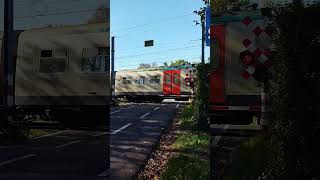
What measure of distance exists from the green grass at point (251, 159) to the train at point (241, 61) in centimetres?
27

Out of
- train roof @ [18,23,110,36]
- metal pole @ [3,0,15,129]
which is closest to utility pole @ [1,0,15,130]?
metal pole @ [3,0,15,129]

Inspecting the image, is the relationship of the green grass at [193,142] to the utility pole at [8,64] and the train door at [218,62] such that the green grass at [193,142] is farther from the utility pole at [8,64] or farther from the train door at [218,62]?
the utility pole at [8,64]

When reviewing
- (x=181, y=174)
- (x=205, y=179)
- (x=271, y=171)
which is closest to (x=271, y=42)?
(x=271, y=171)

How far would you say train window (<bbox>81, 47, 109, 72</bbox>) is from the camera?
4.24 meters

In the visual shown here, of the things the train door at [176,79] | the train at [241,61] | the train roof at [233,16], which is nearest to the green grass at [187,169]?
the train at [241,61]

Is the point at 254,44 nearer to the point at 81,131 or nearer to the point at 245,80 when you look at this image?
the point at 245,80

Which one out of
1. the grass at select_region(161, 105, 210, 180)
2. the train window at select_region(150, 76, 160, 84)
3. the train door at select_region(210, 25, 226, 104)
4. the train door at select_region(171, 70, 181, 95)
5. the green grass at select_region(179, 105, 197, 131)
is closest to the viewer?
the train door at select_region(210, 25, 226, 104)

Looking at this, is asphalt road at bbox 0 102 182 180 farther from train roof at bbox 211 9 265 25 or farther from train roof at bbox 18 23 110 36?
train roof at bbox 211 9 265 25

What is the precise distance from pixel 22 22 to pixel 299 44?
273 centimetres

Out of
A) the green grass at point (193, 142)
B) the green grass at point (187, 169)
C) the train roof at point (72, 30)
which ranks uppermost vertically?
the train roof at point (72, 30)

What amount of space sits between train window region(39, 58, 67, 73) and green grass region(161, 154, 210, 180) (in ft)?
6.37

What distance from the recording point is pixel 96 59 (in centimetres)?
427

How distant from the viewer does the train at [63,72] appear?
4.14 metres

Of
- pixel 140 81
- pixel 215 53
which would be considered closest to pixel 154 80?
pixel 140 81
